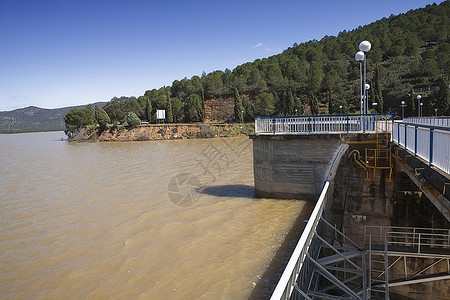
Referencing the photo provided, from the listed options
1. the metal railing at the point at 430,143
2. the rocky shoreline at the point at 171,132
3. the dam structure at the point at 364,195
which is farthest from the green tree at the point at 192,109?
the metal railing at the point at 430,143

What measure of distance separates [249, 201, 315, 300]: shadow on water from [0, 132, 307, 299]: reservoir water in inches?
5.4

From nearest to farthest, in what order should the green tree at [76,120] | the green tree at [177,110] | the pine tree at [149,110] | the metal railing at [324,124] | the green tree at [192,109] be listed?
the metal railing at [324,124] → the green tree at [76,120] → the green tree at [192,109] → the pine tree at [149,110] → the green tree at [177,110]

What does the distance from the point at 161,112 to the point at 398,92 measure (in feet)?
140

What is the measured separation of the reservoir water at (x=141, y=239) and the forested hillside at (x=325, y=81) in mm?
44161

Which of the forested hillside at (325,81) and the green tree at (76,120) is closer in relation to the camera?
the forested hillside at (325,81)

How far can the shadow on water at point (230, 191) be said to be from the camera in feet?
47.7

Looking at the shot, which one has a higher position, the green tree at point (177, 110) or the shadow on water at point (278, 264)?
the green tree at point (177, 110)

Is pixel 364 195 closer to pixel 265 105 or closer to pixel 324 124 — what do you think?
pixel 324 124

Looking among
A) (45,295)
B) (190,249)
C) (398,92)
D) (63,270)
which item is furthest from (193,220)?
(398,92)

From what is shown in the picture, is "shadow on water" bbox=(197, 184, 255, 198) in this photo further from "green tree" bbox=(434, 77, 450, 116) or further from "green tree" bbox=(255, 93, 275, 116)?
"green tree" bbox=(255, 93, 275, 116)

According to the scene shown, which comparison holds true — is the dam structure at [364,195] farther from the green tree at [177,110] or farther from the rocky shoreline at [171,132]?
the green tree at [177,110]

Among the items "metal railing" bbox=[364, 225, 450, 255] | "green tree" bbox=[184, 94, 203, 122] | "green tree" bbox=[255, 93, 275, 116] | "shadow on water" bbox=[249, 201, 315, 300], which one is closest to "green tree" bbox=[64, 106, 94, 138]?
"green tree" bbox=[184, 94, 203, 122]

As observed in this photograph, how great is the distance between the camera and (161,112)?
6775 cm

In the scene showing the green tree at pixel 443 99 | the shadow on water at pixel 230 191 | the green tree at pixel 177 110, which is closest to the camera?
the shadow on water at pixel 230 191
